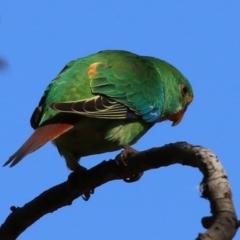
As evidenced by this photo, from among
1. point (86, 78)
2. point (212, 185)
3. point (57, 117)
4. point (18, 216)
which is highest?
point (86, 78)

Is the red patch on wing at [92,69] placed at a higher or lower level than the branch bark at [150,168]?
higher

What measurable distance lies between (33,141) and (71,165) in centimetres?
105

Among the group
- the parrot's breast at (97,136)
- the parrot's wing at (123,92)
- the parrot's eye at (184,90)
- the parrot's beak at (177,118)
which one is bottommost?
the parrot's breast at (97,136)

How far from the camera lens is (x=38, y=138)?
478 centimetres

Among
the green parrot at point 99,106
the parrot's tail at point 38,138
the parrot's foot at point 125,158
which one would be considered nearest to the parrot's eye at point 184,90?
the green parrot at point 99,106

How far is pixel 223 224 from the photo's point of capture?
2.40 meters

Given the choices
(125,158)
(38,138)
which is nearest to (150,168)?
(125,158)

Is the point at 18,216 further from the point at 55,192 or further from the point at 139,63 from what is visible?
the point at 139,63

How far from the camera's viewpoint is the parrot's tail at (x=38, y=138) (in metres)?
4.46

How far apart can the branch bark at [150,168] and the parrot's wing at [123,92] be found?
599 mm

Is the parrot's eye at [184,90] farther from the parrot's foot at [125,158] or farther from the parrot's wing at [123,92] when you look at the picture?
the parrot's foot at [125,158]

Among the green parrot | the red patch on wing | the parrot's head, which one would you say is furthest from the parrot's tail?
the parrot's head

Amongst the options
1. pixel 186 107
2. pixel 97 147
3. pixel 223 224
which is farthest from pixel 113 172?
pixel 186 107

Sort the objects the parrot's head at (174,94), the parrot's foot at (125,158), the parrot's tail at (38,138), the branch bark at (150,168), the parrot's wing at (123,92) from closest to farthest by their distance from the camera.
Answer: the branch bark at (150,168) < the parrot's tail at (38,138) < the parrot's foot at (125,158) < the parrot's wing at (123,92) < the parrot's head at (174,94)
